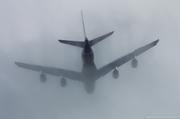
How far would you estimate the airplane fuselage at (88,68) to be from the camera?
4547 centimetres

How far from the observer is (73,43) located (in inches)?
1801

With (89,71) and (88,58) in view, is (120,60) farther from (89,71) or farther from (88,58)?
(88,58)

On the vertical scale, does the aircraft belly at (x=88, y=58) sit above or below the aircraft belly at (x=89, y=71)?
above

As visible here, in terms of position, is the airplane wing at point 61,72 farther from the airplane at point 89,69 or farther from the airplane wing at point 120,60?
Answer: the airplane wing at point 120,60

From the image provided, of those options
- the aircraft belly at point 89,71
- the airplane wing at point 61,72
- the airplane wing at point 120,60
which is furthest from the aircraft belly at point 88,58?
the airplane wing at point 61,72

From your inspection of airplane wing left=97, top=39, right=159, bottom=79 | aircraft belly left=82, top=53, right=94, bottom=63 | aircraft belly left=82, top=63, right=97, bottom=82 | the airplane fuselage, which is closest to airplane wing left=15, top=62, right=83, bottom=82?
the airplane fuselage

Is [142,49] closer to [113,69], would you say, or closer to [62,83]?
[113,69]

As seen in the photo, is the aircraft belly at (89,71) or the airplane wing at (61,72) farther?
the airplane wing at (61,72)

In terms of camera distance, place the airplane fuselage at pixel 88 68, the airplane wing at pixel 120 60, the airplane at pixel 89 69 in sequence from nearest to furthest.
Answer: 1. the airplane fuselage at pixel 88 68
2. the airplane at pixel 89 69
3. the airplane wing at pixel 120 60

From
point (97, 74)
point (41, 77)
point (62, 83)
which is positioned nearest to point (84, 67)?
point (97, 74)

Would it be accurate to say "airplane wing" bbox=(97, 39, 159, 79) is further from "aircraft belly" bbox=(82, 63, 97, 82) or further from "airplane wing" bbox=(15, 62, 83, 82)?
"airplane wing" bbox=(15, 62, 83, 82)

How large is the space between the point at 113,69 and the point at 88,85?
6.08m

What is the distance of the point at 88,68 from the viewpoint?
47812mm

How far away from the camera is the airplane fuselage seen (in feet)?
149
